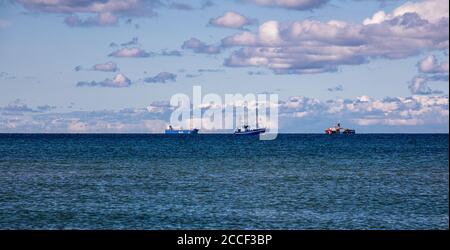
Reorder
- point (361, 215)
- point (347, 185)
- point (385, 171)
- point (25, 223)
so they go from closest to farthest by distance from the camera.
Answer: point (25, 223) → point (361, 215) → point (347, 185) → point (385, 171)

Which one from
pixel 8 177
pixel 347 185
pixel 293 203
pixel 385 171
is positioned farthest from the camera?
pixel 385 171

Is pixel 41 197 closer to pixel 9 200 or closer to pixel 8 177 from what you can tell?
pixel 9 200

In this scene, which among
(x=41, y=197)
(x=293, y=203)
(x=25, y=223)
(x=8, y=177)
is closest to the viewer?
(x=25, y=223)

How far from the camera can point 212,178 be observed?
3255 inches

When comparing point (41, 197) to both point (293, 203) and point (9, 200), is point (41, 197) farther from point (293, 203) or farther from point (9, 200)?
point (293, 203)

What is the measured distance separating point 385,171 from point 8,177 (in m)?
52.0

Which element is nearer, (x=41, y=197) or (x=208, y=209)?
(x=208, y=209)

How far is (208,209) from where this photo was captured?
5303cm

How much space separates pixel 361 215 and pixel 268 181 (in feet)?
94.8
